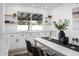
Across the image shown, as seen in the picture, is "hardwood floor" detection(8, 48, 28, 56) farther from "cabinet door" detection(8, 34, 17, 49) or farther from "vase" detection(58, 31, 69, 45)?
"vase" detection(58, 31, 69, 45)

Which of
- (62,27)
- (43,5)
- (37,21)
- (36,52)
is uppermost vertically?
(43,5)

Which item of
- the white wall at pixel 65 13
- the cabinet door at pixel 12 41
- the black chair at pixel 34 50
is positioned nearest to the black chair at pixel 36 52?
Result: the black chair at pixel 34 50

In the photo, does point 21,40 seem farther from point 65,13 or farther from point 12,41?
point 65,13

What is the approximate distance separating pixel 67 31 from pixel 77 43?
0.90 feet

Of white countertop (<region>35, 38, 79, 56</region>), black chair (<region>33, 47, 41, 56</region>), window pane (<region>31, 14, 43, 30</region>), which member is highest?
window pane (<region>31, 14, 43, 30</region>)

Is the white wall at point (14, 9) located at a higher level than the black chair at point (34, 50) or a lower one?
higher

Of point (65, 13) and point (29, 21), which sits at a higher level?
point (65, 13)

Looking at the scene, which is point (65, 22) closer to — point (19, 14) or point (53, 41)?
point (53, 41)

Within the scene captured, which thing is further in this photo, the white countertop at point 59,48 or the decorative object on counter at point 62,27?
the decorative object on counter at point 62,27

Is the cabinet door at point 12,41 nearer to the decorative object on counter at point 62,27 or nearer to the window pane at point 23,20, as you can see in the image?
the window pane at point 23,20

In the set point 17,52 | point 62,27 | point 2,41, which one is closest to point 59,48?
point 62,27

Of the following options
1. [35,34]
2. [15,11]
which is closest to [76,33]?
[35,34]

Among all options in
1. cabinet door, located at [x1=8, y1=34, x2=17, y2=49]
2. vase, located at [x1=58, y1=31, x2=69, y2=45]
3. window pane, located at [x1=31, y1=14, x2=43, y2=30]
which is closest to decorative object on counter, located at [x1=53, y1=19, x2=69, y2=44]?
vase, located at [x1=58, y1=31, x2=69, y2=45]

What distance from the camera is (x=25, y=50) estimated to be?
7.16ft
